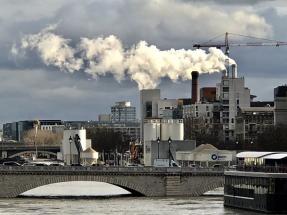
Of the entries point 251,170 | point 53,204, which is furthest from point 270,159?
point 53,204

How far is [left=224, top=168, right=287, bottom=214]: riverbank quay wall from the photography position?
343 feet

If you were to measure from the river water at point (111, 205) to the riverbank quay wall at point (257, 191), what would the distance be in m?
1.32

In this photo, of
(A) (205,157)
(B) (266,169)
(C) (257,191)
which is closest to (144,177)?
(C) (257,191)

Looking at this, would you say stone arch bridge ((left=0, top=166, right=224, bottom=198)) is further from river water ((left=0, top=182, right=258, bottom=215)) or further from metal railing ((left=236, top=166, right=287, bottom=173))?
metal railing ((left=236, top=166, right=287, bottom=173))

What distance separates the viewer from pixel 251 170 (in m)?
114

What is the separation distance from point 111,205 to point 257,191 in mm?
20532

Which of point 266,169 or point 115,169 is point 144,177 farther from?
point 266,169

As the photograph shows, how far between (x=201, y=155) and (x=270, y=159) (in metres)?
74.4

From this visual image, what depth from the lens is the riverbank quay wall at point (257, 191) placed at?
10456 cm

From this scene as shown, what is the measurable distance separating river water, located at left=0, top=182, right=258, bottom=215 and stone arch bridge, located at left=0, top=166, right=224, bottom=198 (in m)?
2.12

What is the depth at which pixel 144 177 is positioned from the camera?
465ft

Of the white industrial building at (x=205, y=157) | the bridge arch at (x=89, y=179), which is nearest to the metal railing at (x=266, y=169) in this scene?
the bridge arch at (x=89, y=179)

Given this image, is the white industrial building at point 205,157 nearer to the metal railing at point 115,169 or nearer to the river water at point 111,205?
the river water at point 111,205

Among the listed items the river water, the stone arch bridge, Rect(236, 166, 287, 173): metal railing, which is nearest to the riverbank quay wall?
Rect(236, 166, 287, 173): metal railing
